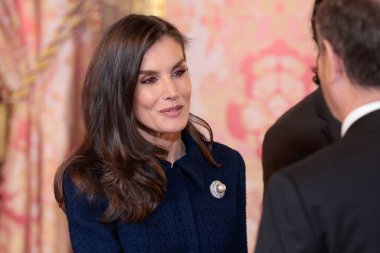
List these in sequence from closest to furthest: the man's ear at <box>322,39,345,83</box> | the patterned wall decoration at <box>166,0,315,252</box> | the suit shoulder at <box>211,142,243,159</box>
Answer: the man's ear at <box>322,39,345,83</box> → the suit shoulder at <box>211,142,243,159</box> → the patterned wall decoration at <box>166,0,315,252</box>

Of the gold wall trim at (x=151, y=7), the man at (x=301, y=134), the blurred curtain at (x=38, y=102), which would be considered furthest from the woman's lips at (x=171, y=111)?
the gold wall trim at (x=151, y=7)

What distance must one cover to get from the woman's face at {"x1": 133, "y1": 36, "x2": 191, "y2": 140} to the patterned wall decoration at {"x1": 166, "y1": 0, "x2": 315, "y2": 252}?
46.9 inches

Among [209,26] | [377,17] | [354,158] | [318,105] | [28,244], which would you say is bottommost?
[28,244]

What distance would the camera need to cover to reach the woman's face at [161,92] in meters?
2.06

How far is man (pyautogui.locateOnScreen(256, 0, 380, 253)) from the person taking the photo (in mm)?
1254

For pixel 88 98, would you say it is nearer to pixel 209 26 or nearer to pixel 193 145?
pixel 193 145

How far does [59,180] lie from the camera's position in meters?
2.11

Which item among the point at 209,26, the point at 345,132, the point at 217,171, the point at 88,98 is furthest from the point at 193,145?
the point at 209,26

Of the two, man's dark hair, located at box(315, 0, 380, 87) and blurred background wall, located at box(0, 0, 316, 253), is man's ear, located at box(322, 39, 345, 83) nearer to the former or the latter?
man's dark hair, located at box(315, 0, 380, 87)

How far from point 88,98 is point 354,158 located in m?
1.11

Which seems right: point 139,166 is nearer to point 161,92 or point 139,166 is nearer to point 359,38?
point 161,92

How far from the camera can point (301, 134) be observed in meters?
1.94

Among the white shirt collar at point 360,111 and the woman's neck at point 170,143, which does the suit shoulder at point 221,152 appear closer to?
the woman's neck at point 170,143

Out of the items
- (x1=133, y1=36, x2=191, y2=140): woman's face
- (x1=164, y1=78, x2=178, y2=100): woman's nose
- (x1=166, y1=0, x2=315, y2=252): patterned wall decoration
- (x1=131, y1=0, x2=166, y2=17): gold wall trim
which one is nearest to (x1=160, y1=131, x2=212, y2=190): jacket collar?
(x1=133, y1=36, x2=191, y2=140): woman's face
